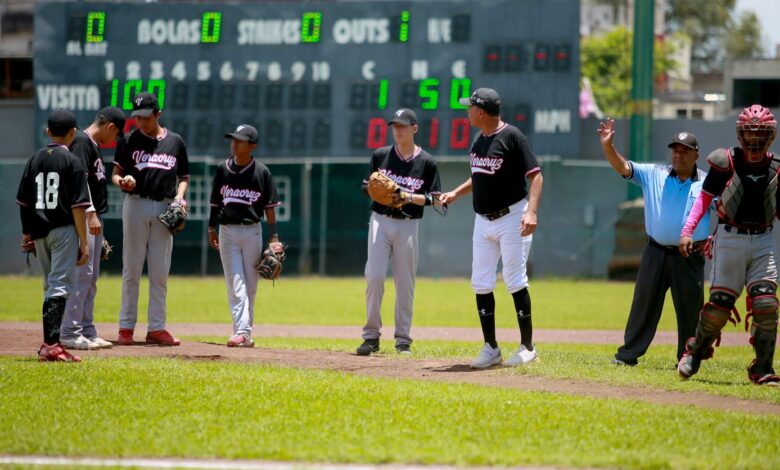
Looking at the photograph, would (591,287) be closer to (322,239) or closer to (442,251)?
(442,251)

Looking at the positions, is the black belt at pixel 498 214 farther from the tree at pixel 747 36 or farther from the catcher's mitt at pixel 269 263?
the tree at pixel 747 36

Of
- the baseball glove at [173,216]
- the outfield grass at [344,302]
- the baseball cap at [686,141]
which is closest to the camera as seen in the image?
the baseball cap at [686,141]

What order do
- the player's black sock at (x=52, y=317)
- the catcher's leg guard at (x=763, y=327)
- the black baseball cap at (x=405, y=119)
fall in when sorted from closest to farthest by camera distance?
the catcher's leg guard at (x=763, y=327), the player's black sock at (x=52, y=317), the black baseball cap at (x=405, y=119)

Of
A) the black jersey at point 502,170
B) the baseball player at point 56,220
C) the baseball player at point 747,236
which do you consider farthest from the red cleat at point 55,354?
the baseball player at point 747,236

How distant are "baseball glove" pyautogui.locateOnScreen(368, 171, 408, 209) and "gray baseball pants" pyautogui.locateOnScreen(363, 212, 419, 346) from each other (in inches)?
18.9

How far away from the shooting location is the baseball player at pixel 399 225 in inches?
383

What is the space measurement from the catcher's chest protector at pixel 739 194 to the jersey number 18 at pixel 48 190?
16.0 ft

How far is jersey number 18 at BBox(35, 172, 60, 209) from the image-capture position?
8234 millimetres

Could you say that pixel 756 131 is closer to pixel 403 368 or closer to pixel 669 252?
pixel 669 252

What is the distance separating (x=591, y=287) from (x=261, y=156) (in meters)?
7.64

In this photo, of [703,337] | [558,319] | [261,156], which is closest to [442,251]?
[261,156]

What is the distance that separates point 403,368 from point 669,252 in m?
2.54

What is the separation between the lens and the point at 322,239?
25688mm

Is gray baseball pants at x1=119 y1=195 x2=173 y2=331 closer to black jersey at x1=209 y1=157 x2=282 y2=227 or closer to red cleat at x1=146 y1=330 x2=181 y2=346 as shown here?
red cleat at x1=146 y1=330 x2=181 y2=346
